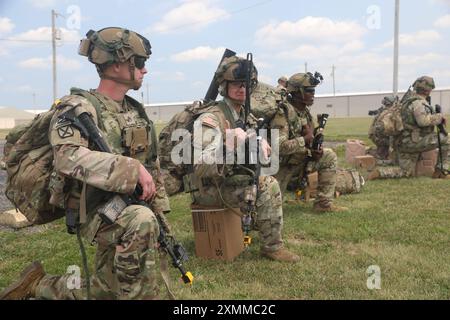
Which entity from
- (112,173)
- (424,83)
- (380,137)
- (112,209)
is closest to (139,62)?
(112,173)

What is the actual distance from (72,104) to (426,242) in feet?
14.0

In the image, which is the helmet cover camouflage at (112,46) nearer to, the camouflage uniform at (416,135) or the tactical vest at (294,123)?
the tactical vest at (294,123)

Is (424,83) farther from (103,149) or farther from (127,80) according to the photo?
(103,149)

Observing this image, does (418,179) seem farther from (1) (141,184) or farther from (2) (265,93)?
Answer: (1) (141,184)

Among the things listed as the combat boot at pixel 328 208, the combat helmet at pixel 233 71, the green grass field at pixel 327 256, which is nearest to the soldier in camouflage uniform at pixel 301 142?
the combat boot at pixel 328 208

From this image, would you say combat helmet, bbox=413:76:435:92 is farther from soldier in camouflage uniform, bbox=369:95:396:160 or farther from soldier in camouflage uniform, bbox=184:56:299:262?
soldier in camouflage uniform, bbox=184:56:299:262

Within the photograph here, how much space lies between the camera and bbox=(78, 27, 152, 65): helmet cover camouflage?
3.40m

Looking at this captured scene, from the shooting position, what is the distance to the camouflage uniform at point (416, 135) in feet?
32.4

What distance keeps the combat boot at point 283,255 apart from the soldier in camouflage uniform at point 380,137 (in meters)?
6.40

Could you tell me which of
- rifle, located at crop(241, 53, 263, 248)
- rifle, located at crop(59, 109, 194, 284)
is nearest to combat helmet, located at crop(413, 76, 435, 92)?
rifle, located at crop(241, 53, 263, 248)

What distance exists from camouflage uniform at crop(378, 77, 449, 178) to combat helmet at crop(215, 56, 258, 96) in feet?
19.7

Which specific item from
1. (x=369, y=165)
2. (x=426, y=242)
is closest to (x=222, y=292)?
(x=426, y=242)

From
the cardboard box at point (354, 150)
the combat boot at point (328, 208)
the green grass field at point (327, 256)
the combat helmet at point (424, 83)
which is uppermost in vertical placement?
the combat helmet at point (424, 83)

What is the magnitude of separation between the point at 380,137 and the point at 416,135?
1.09m
